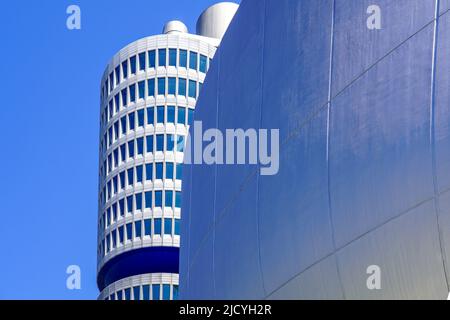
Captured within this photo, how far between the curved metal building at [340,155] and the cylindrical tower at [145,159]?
2695 inches

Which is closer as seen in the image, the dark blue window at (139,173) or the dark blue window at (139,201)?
the dark blue window at (139,201)

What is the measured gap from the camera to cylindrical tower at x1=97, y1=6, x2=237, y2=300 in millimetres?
93000

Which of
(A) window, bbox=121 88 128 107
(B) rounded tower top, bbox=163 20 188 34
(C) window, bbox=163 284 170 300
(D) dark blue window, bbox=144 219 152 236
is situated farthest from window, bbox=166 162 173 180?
(B) rounded tower top, bbox=163 20 188 34

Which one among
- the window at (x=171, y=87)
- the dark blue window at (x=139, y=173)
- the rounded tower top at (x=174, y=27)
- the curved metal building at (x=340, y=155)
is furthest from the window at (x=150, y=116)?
the curved metal building at (x=340, y=155)

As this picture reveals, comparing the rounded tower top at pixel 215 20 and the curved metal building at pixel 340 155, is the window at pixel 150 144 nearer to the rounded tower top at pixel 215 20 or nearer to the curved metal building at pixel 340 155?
the rounded tower top at pixel 215 20

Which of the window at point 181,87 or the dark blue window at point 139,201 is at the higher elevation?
the window at point 181,87

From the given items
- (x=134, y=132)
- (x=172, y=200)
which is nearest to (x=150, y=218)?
(x=172, y=200)

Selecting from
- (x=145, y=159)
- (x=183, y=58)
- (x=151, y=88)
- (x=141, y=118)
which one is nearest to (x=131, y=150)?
(x=145, y=159)

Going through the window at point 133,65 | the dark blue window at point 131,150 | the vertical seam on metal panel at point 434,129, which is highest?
the window at point 133,65

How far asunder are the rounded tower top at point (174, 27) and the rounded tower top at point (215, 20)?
1.59 meters

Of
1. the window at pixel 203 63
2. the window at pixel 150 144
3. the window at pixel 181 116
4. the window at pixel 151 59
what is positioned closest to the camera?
the window at pixel 150 144

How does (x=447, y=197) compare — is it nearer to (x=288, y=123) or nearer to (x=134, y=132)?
(x=288, y=123)

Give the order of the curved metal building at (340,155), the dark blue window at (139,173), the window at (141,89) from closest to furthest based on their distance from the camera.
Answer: the curved metal building at (340,155)
the dark blue window at (139,173)
the window at (141,89)

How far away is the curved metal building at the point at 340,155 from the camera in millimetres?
14531
